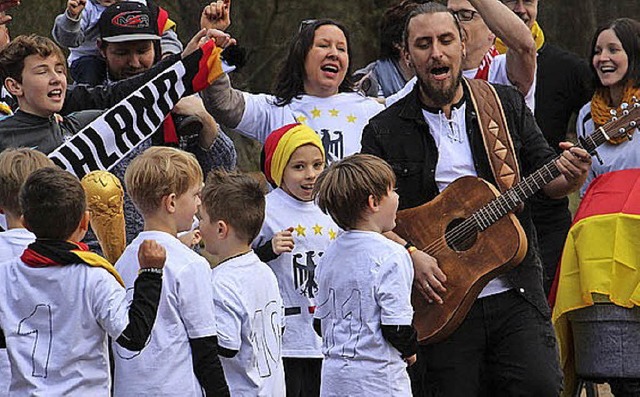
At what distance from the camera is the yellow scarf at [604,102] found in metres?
6.34

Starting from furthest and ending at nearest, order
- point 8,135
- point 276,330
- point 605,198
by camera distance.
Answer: point 605,198 < point 8,135 < point 276,330

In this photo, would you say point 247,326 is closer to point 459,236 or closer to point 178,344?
point 178,344

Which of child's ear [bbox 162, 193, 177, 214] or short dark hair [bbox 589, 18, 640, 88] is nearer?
child's ear [bbox 162, 193, 177, 214]

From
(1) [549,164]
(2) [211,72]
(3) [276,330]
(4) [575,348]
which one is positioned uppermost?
(2) [211,72]

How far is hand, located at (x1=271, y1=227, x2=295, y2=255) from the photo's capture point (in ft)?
17.8

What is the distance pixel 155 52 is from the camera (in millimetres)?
6246

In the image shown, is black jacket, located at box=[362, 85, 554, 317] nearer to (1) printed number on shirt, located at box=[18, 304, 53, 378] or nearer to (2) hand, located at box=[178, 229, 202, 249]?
(2) hand, located at box=[178, 229, 202, 249]

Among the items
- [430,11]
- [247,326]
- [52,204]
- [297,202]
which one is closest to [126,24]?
[297,202]

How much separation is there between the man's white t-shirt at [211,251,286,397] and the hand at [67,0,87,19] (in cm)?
213

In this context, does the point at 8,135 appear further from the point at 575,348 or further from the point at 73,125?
the point at 575,348

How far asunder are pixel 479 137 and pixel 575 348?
137 cm

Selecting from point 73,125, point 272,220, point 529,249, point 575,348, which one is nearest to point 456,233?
point 529,249

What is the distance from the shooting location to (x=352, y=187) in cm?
483

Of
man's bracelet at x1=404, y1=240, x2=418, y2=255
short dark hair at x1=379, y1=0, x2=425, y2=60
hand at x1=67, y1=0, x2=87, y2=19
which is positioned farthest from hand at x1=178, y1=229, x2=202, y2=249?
short dark hair at x1=379, y1=0, x2=425, y2=60
